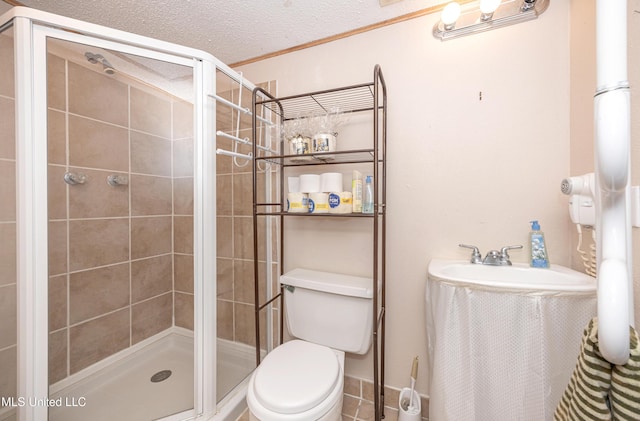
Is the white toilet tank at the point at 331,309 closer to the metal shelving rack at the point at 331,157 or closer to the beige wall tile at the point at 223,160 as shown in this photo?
the metal shelving rack at the point at 331,157

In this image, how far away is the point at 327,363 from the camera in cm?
104

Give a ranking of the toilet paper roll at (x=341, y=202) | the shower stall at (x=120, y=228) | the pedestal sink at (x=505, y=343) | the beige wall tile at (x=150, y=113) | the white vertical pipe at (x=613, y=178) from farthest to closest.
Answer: the beige wall tile at (x=150, y=113), the toilet paper roll at (x=341, y=202), the shower stall at (x=120, y=228), the pedestal sink at (x=505, y=343), the white vertical pipe at (x=613, y=178)

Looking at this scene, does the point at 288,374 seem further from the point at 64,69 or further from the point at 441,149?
the point at 64,69

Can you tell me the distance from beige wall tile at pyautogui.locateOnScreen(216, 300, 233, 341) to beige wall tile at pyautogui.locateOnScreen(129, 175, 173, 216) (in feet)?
1.98

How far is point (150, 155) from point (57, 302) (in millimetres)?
821

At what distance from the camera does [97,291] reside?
141 cm

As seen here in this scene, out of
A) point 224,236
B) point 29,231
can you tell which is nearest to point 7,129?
point 29,231

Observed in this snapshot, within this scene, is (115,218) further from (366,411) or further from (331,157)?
(366,411)

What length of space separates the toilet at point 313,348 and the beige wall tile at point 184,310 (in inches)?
18.9

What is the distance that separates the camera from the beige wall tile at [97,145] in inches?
47.7

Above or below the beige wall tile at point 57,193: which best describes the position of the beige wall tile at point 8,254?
below

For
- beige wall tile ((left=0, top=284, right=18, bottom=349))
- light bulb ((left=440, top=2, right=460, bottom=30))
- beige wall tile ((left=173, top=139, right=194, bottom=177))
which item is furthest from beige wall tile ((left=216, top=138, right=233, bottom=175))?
light bulb ((left=440, top=2, right=460, bottom=30))

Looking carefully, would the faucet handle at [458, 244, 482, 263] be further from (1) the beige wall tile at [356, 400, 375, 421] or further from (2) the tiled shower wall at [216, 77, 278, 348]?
(2) the tiled shower wall at [216, 77, 278, 348]

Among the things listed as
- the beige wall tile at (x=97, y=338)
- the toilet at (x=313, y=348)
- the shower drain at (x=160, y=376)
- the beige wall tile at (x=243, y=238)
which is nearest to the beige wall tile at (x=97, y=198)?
the beige wall tile at (x=97, y=338)
